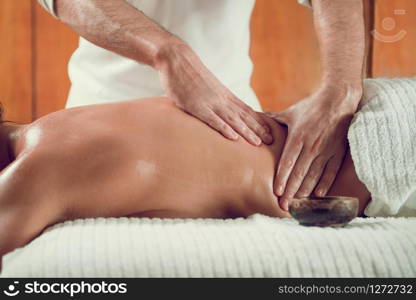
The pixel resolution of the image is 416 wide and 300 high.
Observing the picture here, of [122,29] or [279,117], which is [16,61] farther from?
[279,117]

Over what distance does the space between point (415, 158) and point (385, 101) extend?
135 millimetres

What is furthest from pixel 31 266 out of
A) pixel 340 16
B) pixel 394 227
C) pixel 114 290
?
pixel 340 16

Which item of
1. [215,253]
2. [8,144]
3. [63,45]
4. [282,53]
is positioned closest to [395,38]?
[282,53]

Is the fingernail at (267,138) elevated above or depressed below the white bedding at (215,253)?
above

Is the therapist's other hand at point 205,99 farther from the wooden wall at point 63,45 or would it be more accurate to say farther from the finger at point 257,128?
the wooden wall at point 63,45

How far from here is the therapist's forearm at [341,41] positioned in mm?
1359

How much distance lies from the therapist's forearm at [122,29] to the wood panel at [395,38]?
7.70 feet

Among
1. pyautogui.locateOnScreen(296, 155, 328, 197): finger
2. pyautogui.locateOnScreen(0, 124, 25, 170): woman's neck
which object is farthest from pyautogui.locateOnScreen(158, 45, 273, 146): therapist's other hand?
pyautogui.locateOnScreen(0, 124, 25, 170): woman's neck

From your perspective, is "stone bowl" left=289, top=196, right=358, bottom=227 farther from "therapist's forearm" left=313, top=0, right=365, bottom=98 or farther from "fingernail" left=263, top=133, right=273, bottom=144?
"therapist's forearm" left=313, top=0, right=365, bottom=98

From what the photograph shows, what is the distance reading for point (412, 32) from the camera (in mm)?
3506

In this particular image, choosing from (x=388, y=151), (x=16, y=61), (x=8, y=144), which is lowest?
(x=16, y=61)

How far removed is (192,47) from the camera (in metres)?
1.91

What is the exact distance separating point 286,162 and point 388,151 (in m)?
0.21

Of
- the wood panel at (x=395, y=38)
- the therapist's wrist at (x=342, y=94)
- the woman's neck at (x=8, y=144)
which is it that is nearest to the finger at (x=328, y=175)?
the therapist's wrist at (x=342, y=94)
